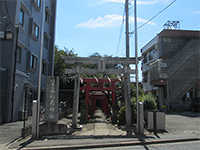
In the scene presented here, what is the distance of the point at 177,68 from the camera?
24688 mm

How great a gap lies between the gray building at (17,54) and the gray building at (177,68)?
15800mm

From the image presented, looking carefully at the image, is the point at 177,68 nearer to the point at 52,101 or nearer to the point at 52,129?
the point at 52,101

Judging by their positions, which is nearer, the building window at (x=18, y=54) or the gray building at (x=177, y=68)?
the building window at (x=18, y=54)

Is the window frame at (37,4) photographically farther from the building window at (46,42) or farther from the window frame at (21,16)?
the building window at (46,42)

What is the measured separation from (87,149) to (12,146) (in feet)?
9.34

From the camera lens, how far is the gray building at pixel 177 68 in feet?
78.2

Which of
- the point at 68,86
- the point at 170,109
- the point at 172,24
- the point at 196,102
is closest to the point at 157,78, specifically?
the point at 170,109

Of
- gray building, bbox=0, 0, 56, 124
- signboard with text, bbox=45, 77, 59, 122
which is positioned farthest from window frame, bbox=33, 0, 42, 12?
signboard with text, bbox=45, 77, 59, 122

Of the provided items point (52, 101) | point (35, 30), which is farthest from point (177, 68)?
point (52, 101)

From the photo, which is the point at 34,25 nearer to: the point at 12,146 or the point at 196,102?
the point at 12,146

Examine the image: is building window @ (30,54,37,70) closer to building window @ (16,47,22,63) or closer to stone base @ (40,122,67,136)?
building window @ (16,47,22,63)

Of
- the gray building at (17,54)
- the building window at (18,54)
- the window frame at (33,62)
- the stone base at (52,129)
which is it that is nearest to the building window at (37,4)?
the gray building at (17,54)

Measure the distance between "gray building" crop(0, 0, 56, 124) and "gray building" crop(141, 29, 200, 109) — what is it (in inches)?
622

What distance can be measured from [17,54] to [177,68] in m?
19.8
